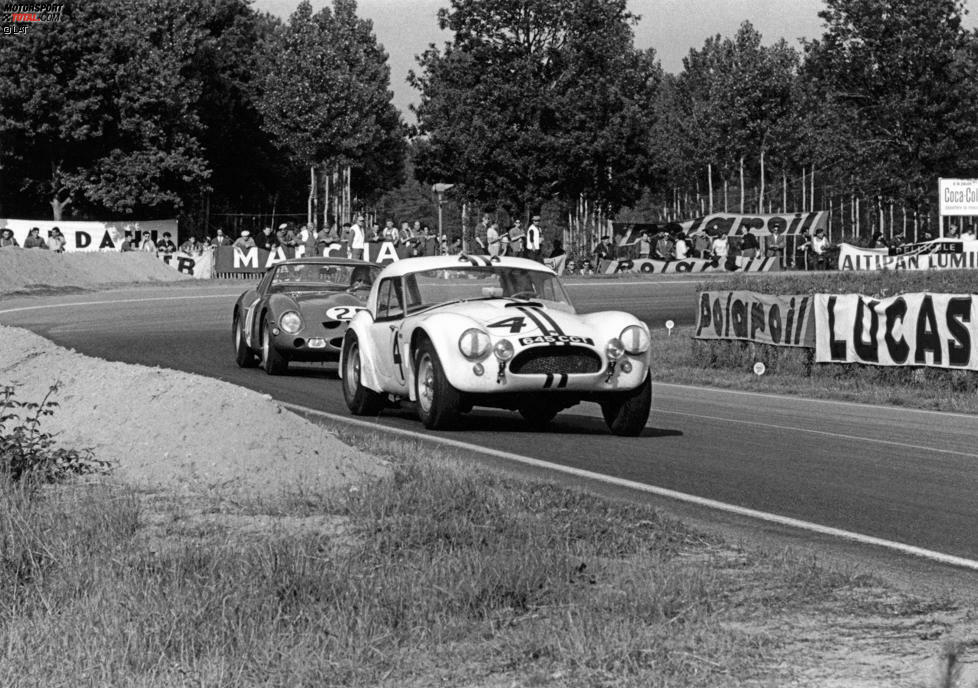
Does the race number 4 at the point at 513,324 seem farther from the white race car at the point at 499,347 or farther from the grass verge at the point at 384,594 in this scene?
the grass verge at the point at 384,594

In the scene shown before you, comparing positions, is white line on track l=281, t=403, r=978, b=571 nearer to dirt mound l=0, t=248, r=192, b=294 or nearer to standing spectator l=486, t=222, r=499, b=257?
standing spectator l=486, t=222, r=499, b=257

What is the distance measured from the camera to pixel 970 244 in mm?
46594

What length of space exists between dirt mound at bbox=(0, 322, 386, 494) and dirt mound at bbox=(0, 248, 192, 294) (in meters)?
30.1

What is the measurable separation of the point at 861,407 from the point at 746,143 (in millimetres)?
67588

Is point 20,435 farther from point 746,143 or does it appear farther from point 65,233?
point 746,143

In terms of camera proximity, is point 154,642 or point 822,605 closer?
point 154,642

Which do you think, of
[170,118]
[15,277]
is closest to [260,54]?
[170,118]

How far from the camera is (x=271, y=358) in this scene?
66.1ft

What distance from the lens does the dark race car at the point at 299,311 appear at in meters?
19.9

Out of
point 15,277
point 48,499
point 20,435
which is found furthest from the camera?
point 15,277

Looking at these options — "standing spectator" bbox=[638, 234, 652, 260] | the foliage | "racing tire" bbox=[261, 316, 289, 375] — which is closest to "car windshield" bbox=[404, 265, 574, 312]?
the foliage

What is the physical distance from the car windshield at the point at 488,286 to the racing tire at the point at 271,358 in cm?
599

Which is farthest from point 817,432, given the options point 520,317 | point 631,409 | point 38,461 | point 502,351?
point 38,461

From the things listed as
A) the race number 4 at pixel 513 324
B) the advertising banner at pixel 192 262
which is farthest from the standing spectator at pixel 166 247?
the race number 4 at pixel 513 324
